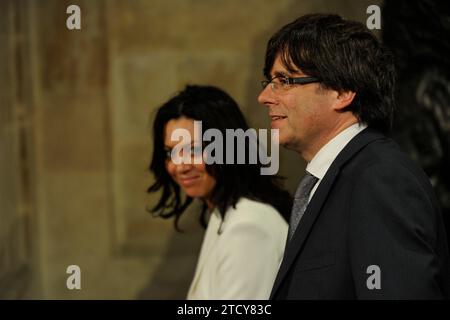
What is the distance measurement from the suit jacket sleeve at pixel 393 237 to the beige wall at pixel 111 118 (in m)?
2.13

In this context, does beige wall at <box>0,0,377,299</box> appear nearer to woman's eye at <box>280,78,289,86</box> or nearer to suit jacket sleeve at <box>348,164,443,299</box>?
woman's eye at <box>280,78,289,86</box>

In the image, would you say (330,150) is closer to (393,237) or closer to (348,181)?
(348,181)

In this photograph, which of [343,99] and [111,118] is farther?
[111,118]

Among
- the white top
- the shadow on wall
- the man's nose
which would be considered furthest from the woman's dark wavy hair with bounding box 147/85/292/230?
the shadow on wall

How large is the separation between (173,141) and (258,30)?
49.7 inches

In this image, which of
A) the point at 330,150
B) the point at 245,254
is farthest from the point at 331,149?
the point at 245,254

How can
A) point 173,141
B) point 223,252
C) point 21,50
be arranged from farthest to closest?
point 21,50 → point 173,141 → point 223,252

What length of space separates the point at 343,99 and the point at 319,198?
28cm

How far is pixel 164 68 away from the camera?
3.77 metres

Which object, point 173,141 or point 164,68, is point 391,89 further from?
point 164,68

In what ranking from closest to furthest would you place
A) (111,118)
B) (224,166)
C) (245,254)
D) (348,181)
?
(348,181) → (245,254) → (224,166) → (111,118)

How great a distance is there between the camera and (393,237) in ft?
5.11

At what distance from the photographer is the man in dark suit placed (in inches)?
61.4
